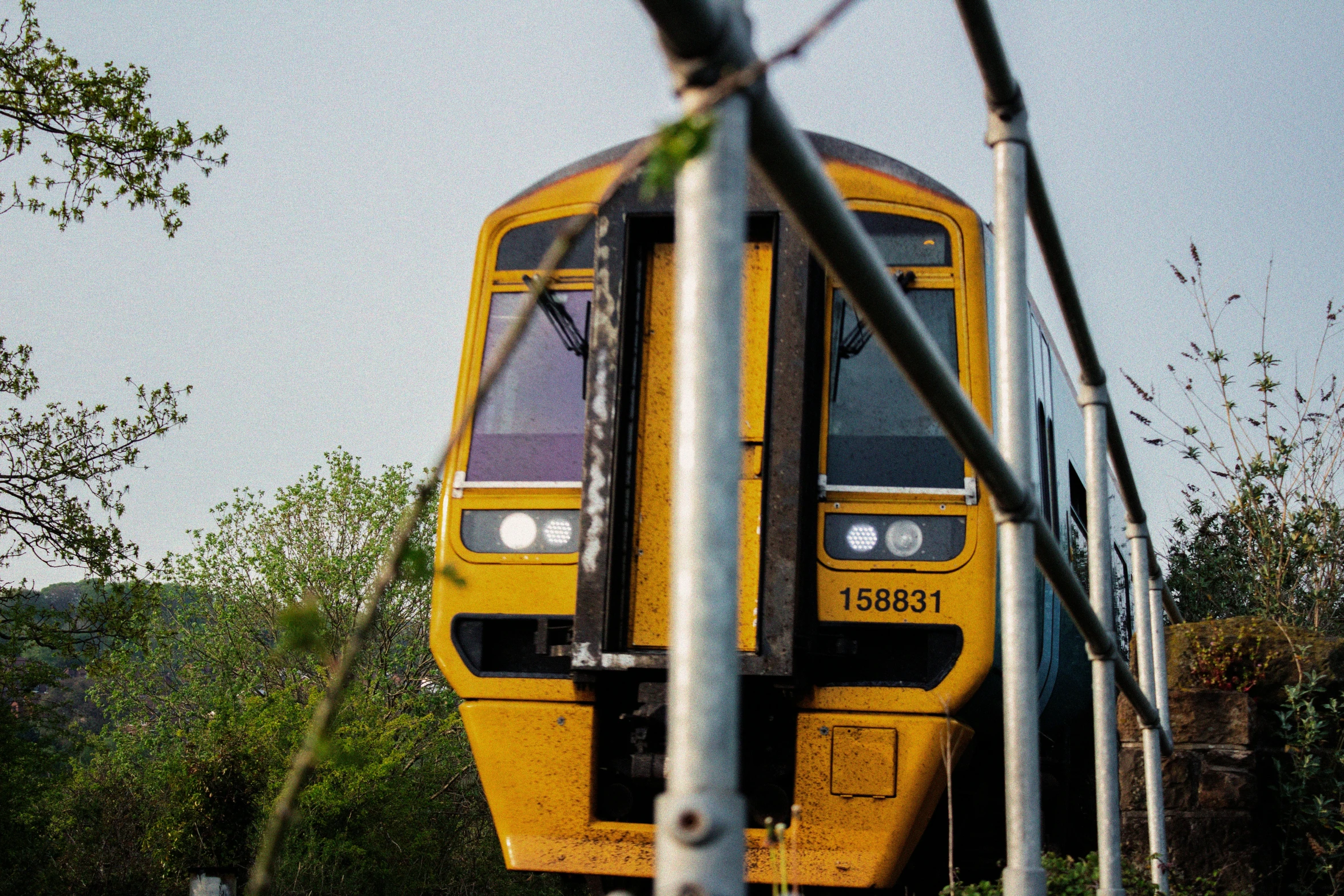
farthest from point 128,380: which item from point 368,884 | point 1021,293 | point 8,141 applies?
point 1021,293

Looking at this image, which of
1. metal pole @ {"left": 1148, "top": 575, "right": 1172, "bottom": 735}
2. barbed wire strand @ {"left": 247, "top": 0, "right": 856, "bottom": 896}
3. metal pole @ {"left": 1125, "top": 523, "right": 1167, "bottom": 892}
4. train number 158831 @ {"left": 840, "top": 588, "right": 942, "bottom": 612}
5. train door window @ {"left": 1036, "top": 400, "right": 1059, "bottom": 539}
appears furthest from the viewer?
train door window @ {"left": 1036, "top": 400, "right": 1059, "bottom": 539}

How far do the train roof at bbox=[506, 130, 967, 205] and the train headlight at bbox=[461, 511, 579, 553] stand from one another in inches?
48.8

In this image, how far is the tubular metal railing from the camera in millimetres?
850

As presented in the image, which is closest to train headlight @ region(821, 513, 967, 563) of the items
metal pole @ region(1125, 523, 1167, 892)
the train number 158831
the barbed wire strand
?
the train number 158831

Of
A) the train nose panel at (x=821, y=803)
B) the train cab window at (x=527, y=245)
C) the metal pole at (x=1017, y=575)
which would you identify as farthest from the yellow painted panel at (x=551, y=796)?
the metal pole at (x=1017, y=575)

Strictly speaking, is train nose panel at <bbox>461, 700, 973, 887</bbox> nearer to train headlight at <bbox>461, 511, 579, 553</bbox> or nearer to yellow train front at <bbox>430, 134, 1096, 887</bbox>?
yellow train front at <bbox>430, 134, 1096, 887</bbox>

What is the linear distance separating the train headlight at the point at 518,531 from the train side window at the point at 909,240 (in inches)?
61.2

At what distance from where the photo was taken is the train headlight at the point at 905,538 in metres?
4.61

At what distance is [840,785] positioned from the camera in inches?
175

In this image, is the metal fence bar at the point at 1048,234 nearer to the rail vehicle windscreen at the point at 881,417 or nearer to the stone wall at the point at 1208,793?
the rail vehicle windscreen at the point at 881,417

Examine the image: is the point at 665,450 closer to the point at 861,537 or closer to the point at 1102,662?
the point at 861,537

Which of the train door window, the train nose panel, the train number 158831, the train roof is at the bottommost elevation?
the train nose panel

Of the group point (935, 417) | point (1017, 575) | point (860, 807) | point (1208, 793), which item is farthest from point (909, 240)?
point (935, 417)

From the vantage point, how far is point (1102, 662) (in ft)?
9.00
